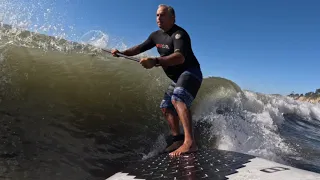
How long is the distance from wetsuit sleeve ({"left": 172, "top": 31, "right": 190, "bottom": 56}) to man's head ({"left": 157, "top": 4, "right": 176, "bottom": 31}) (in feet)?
0.79

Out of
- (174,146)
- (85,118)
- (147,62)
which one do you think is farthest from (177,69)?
(85,118)

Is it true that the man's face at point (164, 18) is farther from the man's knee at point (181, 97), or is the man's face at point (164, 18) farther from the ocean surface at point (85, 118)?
the ocean surface at point (85, 118)

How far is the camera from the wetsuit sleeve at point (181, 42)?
390 cm

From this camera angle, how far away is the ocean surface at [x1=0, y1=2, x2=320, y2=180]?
4121 millimetres

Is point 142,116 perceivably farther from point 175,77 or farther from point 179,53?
point 179,53

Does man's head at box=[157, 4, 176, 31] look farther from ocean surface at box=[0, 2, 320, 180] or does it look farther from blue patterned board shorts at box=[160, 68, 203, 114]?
ocean surface at box=[0, 2, 320, 180]

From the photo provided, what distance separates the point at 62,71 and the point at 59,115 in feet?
6.29

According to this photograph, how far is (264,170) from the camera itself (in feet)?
8.93

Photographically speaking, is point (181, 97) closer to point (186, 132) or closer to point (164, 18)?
point (186, 132)

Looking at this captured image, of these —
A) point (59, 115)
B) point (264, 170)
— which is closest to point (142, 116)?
point (59, 115)

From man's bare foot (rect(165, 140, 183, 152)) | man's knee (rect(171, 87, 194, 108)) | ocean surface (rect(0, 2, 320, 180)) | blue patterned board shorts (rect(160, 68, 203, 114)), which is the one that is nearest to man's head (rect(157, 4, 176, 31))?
blue patterned board shorts (rect(160, 68, 203, 114))

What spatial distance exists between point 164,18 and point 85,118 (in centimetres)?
225

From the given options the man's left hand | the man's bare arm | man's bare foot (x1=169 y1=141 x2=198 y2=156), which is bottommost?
man's bare foot (x1=169 y1=141 x2=198 y2=156)

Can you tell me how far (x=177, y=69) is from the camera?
425 centimetres
